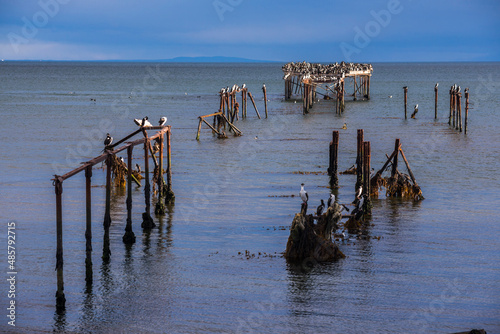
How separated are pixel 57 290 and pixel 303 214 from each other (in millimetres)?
5965

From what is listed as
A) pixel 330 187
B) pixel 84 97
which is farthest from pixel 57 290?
pixel 84 97

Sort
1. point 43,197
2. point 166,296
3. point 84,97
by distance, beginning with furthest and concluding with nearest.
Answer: point 84,97
point 43,197
point 166,296

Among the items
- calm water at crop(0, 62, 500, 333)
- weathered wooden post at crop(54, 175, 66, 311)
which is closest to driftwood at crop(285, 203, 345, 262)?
calm water at crop(0, 62, 500, 333)

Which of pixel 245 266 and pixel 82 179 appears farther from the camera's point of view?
pixel 82 179

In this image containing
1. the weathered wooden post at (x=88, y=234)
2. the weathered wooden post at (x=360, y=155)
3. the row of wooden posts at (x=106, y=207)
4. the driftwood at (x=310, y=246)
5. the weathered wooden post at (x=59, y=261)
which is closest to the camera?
the weathered wooden post at (x=59, y=261)

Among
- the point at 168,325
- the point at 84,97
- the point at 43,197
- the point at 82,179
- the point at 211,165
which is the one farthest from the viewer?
the point at 84,97

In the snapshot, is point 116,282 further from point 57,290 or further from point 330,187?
point 330,187

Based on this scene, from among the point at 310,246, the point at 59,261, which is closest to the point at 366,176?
the point at 310,246

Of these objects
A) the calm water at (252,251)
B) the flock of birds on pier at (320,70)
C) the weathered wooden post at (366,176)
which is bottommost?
the calm water at (252,251)

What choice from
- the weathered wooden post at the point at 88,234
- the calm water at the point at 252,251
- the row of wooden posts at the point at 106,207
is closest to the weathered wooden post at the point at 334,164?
the calm water at the point at 252,251

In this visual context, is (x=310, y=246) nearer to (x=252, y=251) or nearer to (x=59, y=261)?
(x=252, y=251)

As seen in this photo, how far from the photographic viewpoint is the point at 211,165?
32.6 m

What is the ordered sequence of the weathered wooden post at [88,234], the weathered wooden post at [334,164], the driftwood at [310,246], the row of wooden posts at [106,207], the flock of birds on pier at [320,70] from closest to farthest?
the row of wooden posts at [106,207]
the weathered wooden post at [88,234]
the driftwood at [310,246]
the weathered wooden post at [334,164]
the flock of birds on pier at [320,70]

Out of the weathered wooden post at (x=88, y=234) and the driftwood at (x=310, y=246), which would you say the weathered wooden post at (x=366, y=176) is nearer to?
the driftwood at (x=310, y=246)
